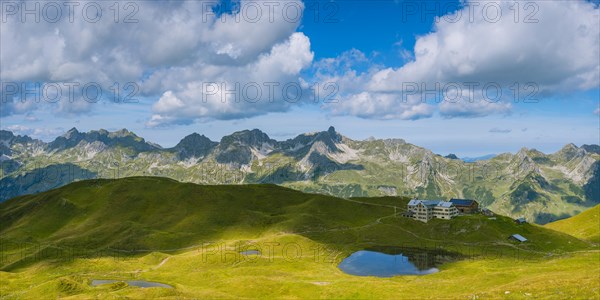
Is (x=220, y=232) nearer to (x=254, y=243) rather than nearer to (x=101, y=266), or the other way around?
(x=254, y=243)

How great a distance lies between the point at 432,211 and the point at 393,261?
2392 inches

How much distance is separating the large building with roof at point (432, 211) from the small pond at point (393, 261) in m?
39.6

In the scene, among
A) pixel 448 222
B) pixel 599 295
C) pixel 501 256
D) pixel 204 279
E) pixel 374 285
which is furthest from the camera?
pixel 448 222

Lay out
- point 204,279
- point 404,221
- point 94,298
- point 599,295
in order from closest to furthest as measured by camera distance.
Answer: point 599,295 → point 94,298 → point 204,279 → point 404,221

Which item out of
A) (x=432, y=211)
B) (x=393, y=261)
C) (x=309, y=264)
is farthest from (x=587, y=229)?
(x=309, y=264)

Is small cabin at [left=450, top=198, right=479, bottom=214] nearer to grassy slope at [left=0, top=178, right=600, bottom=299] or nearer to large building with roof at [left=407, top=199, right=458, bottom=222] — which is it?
large building with roof at [left=407, top=199, right=458, bottom=222]

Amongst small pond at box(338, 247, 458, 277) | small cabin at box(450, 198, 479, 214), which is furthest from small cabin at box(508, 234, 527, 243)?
small cabin at box(450, 198, 479, 214)

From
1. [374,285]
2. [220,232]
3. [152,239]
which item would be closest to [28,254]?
[152,239]

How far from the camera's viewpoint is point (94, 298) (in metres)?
86.6

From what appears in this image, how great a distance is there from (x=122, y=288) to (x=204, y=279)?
22863mm

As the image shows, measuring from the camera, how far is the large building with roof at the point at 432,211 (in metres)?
186

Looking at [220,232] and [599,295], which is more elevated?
[599,295]

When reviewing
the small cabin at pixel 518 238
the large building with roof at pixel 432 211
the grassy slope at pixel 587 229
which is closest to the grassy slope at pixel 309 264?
the small cabin at pixel 518 238

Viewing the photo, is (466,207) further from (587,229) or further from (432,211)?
(587,229)
